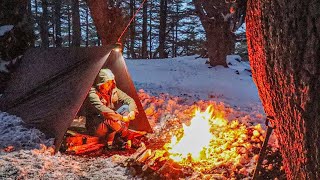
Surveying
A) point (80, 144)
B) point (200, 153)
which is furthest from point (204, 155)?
point (80, 144)

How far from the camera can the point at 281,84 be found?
2004 mm

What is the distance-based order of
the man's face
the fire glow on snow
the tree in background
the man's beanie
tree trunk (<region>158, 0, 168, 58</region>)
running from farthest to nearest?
tree trunk (<region>158, 0, 168, 58</region>)
the tree in background
the man's face
the man's beanie
the fire glow on snow

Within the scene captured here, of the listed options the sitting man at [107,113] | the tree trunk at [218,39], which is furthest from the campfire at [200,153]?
the tree trunk at [218,39]

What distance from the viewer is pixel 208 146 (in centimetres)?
445

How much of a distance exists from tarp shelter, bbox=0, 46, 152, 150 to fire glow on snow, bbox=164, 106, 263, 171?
1.64 meters

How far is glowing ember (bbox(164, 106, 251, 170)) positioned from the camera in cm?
405

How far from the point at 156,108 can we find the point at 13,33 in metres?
3.88

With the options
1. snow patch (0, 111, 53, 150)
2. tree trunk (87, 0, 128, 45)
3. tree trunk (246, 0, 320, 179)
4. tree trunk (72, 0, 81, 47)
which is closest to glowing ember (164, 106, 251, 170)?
tree trunk (246, 0, 320, 179)

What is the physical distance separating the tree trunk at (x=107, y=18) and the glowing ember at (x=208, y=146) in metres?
6.16

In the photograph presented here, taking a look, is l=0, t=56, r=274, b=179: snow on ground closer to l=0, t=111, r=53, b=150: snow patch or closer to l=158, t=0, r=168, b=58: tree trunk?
l=0, t=111, r=53, b=150: snow patch

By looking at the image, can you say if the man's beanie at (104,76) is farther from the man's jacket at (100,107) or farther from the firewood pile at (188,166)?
the firewood pile at (188,166)

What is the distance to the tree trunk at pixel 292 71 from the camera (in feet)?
5.63

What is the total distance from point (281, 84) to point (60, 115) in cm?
398

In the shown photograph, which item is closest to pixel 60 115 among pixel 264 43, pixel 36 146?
pixel 36 146
